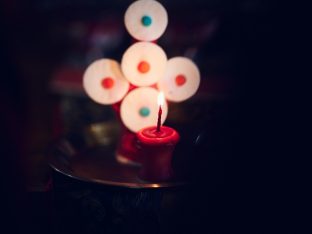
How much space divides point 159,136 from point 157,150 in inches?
1.6

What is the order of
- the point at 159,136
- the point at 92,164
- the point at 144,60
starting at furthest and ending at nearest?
the point at 92,164 → the point at 144,60 → the point at 159,136

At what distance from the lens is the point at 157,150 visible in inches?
43.7

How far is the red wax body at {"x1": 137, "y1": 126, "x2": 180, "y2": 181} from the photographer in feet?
3.60

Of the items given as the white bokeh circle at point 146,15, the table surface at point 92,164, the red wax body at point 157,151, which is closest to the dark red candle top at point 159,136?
the red wax body at point 157,151

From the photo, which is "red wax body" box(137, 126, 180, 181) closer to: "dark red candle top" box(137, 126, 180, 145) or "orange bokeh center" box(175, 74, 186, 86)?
"dark red candle top" box(137, 126, 180, 145)

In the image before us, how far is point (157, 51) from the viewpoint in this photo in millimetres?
1220

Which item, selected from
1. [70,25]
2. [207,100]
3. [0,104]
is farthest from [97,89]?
[70,25]

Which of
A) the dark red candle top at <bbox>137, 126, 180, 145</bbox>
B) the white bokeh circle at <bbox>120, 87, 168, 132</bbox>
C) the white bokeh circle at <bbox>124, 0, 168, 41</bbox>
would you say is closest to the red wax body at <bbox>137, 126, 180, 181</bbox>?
the dark red candle top at <bbox>137, 126, 180, 145</bbox>

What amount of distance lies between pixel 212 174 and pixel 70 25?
147 inches

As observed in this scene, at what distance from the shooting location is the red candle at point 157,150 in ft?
3.60

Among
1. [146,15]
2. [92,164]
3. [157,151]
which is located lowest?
[92,164]

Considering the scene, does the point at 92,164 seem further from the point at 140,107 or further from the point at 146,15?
the point at 146,15

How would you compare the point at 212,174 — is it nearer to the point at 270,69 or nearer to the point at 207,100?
the point at 270,69

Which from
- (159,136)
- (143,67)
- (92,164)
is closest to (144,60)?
(143,67)
